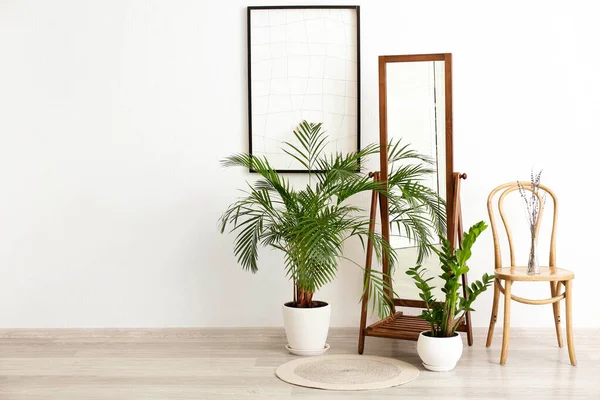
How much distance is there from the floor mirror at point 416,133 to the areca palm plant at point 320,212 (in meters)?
0.06

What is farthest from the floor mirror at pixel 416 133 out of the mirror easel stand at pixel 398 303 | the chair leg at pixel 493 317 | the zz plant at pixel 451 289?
the zz plant at pixel 451 289

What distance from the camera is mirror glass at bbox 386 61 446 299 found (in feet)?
12.9

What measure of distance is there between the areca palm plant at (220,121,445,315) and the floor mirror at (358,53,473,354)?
6 cm

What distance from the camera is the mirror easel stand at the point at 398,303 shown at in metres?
3.81

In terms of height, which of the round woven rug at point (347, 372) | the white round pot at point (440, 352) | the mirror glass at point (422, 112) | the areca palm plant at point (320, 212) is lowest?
the round woven rug at point (347, 372)

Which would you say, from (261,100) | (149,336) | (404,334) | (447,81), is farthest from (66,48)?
(404,334)

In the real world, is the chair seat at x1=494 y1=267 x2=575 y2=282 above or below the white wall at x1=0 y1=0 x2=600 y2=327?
below

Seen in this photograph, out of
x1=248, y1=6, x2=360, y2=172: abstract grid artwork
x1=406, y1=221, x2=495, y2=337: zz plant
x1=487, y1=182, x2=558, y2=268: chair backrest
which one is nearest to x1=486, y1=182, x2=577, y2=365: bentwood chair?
x1=487, y1=182, x2=558, y2=268: chair backrest

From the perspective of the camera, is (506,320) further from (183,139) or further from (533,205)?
(183,139)

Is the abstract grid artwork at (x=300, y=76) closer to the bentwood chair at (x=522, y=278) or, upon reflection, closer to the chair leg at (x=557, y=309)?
the bentwood chair at (x=522, y=278)

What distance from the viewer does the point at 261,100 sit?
13.8ft

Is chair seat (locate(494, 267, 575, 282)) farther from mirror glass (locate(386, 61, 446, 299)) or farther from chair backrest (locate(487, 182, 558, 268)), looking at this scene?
mirror glass (locate(386, 61, 446, 299))

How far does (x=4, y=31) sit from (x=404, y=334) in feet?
9.05

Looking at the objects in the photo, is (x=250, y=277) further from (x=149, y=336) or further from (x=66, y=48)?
(x=66, y=48)
